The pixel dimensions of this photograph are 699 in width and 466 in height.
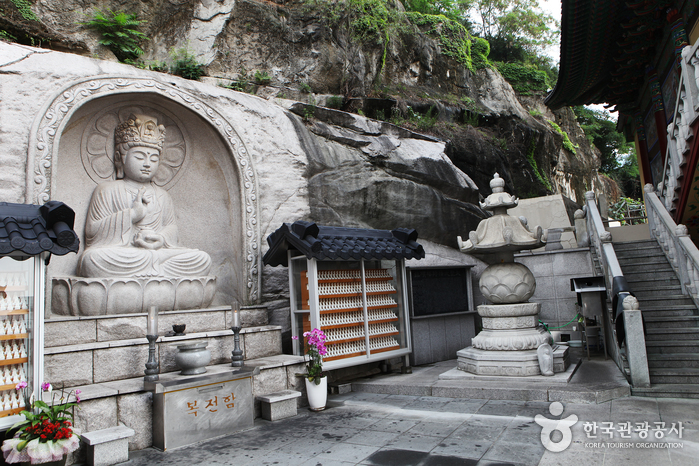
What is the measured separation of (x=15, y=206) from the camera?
14.8 feet

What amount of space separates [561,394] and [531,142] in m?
13.9

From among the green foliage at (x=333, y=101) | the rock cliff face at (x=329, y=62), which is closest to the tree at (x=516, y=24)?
the rock cliff face at (x=329, y=62)

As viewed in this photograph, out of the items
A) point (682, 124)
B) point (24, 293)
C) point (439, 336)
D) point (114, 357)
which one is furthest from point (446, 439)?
point (682, 124)

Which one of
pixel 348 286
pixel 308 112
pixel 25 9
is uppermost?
pixel 25 9

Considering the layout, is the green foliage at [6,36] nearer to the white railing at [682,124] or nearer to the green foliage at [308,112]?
the green foliage at [308,112]

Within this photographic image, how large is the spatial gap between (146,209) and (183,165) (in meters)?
1.26

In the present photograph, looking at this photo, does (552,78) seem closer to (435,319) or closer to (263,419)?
(435,319)

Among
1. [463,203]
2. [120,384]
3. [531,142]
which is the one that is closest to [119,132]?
[120,384]

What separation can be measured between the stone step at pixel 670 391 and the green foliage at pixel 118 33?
10.8 meters

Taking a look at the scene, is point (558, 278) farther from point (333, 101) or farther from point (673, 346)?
point (333, 101)

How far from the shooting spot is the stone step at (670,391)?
5.76m

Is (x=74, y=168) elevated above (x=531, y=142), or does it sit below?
below

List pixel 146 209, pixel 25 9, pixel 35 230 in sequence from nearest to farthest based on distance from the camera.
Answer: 1. pixel 35 230
2. pixel 146 209
3. pixel 25 9

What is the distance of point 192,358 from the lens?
535cm
